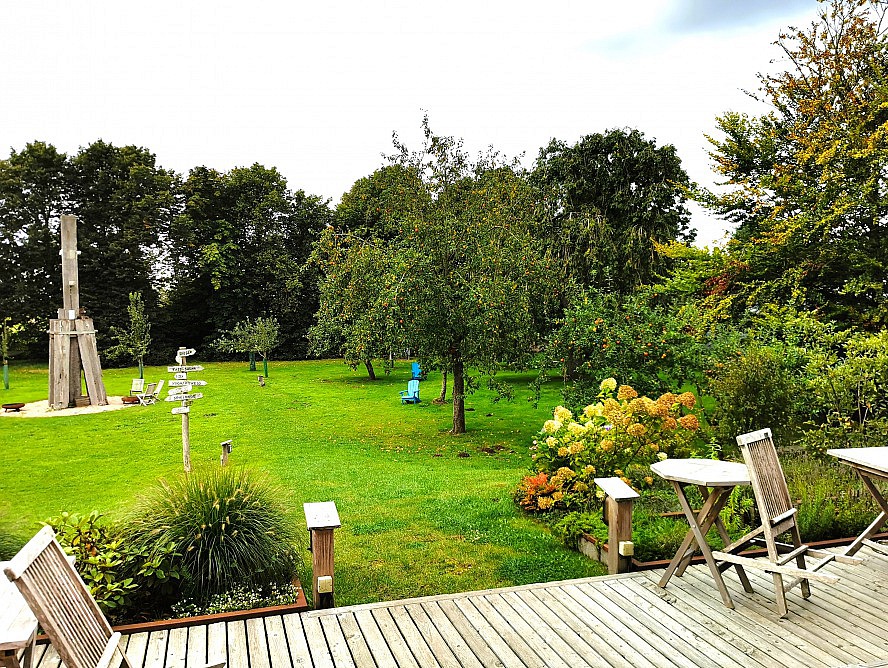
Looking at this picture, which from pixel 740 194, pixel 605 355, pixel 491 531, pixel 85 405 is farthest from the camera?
pixel 85 405

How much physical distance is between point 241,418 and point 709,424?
33.3 feet

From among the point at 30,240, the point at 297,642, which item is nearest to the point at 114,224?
the point at 30,240

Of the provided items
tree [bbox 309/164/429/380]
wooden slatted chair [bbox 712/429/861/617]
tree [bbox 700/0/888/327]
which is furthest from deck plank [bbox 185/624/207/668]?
tree [bbox 700/0/888/327]

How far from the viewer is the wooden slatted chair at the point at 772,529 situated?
3.81 m

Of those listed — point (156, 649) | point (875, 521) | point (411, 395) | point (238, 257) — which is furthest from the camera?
point (238, 257)

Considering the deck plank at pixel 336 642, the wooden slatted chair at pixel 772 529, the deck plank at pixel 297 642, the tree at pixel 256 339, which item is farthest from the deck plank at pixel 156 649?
the tree at pixel 256 339

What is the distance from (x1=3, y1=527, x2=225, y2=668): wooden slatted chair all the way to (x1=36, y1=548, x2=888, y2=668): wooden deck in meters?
0.76

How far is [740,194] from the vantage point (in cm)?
1386

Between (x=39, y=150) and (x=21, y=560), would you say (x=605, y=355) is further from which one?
(x=39, y=150)

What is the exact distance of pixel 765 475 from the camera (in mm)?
4055

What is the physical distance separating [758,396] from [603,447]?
3.00 metres

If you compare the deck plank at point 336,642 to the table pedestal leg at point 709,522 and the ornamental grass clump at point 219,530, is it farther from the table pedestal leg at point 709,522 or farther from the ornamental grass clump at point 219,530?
the table pedestal leg at point 709,522

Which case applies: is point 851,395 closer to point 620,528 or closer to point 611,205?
point 620,528

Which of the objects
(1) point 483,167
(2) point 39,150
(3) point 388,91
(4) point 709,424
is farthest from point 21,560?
(2) point 39,150
